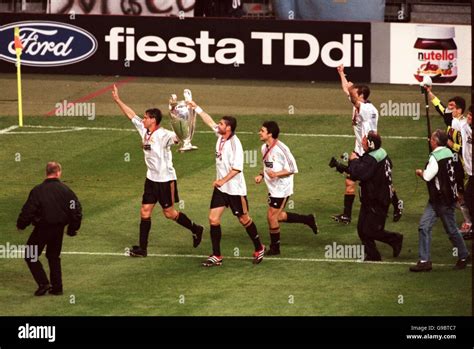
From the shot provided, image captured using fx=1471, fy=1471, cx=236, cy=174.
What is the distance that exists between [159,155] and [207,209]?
13.1ft

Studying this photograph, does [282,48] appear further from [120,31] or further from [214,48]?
[120,31]

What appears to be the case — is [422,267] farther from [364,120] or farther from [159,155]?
[159,155]

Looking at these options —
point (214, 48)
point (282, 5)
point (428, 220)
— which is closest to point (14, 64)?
point (214, 48)

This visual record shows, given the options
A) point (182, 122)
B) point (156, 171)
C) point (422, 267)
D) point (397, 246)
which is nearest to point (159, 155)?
point (156, 171)

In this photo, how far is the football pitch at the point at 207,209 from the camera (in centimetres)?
2253

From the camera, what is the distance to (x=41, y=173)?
3238cm

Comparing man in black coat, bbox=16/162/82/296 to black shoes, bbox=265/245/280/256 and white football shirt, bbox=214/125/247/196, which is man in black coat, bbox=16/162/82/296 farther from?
black shoes, bbox=265/245/280/256

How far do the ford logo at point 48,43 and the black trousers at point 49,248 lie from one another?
19.8m

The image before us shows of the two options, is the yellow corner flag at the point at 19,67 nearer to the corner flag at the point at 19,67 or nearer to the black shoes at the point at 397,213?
the corner flag at the point at 19,67

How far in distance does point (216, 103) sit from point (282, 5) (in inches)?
275
